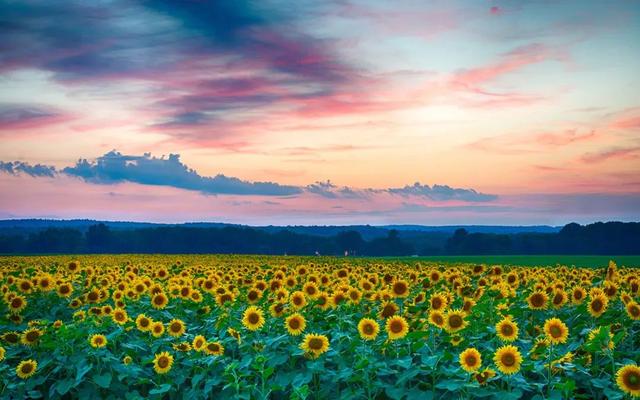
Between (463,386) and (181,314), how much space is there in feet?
21.6

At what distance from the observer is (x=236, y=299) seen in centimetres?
1173

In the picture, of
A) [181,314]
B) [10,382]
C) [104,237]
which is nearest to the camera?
[10,382]

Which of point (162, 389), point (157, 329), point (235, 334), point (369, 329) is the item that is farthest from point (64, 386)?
point (369, 329)

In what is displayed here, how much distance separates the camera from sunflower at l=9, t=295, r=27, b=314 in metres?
12.0

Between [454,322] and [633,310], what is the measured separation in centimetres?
265

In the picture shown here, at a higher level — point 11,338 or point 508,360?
point 508,360

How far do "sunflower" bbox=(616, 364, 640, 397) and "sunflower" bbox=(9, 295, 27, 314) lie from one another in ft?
33.4

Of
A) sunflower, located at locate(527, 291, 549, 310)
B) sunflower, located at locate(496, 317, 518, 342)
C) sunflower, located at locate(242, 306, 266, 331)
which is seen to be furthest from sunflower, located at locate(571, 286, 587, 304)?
sunflower, located at locate(242, 306, 266, 331)

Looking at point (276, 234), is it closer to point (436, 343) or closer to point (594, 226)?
point (594, 226)

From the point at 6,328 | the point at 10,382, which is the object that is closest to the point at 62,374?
the point at 10,382

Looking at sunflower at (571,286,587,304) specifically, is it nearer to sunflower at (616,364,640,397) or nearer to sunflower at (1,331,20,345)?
sunflower at (616,364,640,397)

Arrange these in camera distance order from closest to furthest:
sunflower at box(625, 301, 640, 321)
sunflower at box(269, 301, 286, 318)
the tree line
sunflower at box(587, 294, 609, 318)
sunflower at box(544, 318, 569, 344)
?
1. sunflower at box(544, 318, 569, 344)
2. sunflower at box(625, 301, 640, 321)
3. sunflower at box(587, 294, 609, 318)
4. sunflower at box(269, 301, 286, 318)
5. the tree line

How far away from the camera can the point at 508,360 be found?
23.2 ft

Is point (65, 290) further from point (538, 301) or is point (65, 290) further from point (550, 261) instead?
point (550, 261)
